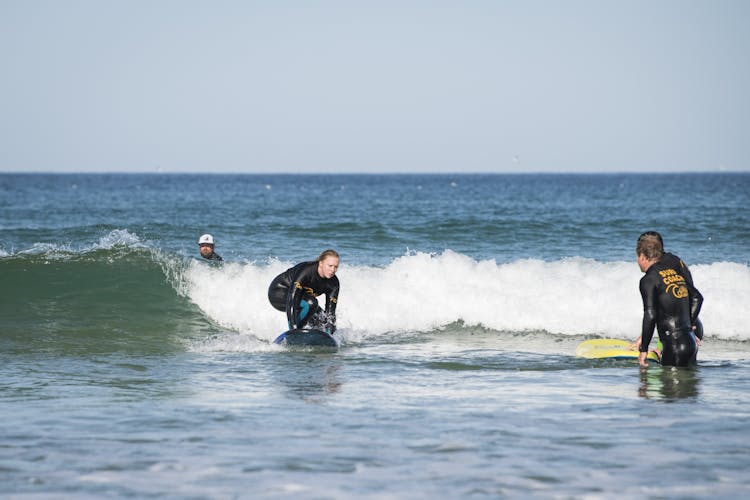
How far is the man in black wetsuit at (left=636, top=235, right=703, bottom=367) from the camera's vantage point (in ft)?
30.8

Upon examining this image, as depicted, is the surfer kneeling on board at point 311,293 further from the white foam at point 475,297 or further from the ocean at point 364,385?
the white foam at point 475,297

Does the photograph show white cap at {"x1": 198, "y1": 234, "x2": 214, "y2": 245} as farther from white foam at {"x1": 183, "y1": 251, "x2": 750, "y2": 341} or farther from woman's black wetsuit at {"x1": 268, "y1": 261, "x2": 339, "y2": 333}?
woman's black wetsuit at {"x1": 268, "y1": 261, "x2": 339, "y2": 333}

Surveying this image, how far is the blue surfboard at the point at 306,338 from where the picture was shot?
11664 mm

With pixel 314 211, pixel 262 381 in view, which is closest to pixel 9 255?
pixel 262 381

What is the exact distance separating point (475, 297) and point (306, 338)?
17.9ft

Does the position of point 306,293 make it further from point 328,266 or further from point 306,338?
point 328,266

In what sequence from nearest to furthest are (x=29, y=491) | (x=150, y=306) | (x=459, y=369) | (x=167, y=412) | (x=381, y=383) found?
(x=29, y=491)
(x=167, y=412)
(x=381, y=383)
(x=459, y=369)
(x=150, y=306)

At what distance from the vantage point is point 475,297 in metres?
16.4

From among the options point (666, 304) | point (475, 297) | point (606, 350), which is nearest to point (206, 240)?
point (475, 297)

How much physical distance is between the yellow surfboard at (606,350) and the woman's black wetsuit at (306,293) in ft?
11.2

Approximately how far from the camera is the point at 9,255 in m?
19.8

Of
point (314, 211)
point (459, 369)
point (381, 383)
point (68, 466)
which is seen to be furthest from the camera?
point (314, 211)

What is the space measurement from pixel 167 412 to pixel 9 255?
541 inches

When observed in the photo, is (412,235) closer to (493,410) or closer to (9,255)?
(9,255)
